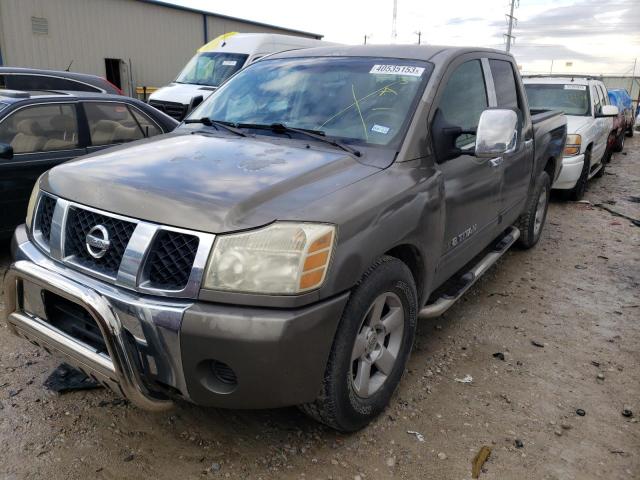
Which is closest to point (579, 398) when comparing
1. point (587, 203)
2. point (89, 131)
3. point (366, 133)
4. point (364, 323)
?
point (364, 323)

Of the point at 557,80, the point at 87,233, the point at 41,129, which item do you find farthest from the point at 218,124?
the point at 557,80

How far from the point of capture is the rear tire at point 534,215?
5.22 m

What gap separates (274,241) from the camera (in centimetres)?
202

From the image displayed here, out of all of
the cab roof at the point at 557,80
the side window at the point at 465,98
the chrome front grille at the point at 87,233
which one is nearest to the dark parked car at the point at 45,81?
the chrome front grille at the point at 87,233

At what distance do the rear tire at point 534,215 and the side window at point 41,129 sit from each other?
4.47m

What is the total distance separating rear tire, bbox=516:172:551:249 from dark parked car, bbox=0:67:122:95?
6.52 metres

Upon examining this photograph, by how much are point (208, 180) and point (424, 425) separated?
1.67 meters

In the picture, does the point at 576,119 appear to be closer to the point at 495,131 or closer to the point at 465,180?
the point at 465,180

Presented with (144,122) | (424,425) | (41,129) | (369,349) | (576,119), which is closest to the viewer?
(369,349)

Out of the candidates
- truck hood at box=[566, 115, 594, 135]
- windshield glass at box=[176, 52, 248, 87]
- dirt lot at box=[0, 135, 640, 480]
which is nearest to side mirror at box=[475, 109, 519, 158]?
dirt lot at box=[0, 135, 640, 480]

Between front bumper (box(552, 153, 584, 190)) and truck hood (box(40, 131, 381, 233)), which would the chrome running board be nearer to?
truck hood (box(40, 131, 381, 233))

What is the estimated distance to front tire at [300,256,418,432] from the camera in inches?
89.2

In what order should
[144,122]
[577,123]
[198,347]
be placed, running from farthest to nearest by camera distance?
[577,123] < [144,122] < [198,347]

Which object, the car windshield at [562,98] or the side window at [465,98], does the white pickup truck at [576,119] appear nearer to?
the car windshield at [562,98]
